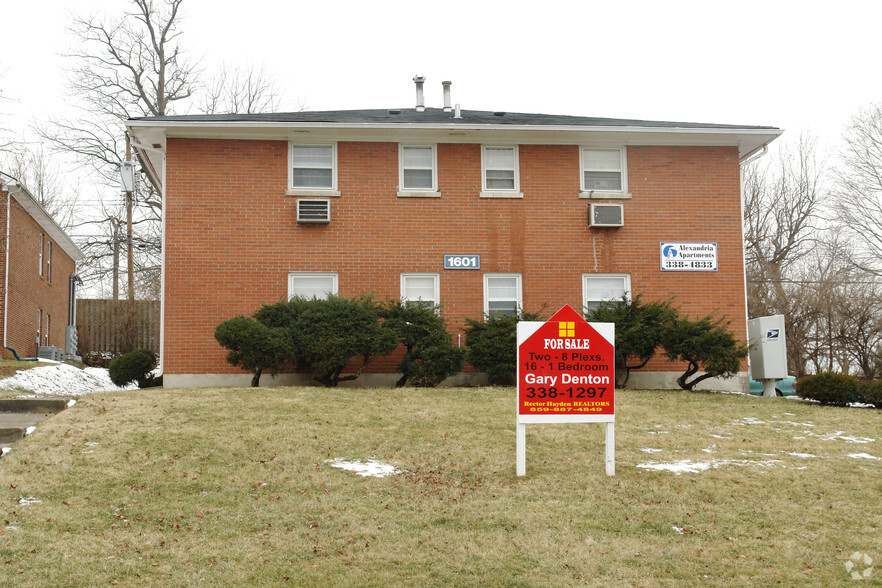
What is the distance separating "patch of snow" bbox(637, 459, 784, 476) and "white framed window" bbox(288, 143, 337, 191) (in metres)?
10.9

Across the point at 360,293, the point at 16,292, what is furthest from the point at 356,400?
the point at 16,292

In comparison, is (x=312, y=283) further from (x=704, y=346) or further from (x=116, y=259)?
(x=116, y=259)

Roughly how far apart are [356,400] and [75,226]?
2974 cm

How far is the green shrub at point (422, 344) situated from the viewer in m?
16.8

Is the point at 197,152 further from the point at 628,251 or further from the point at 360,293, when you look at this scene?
the point at 628,251

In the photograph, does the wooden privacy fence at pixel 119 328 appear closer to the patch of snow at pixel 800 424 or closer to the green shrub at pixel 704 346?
the green shrub at pixel 704 346

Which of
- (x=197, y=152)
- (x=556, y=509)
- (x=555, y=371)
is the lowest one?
(x=556, y=509)

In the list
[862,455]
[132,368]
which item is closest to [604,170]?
[862,455]

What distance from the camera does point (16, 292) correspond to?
2608 centimetres

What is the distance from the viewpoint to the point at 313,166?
19.0 meters

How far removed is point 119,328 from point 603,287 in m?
20.6

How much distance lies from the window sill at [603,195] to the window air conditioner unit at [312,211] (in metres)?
5.63

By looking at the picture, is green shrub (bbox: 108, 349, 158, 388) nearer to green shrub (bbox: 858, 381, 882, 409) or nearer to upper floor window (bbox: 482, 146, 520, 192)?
upper floor window (bbox: 482, 146, 520, 192)

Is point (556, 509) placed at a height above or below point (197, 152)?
below
